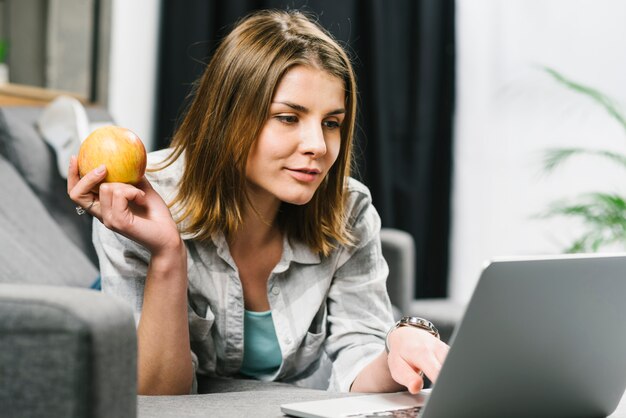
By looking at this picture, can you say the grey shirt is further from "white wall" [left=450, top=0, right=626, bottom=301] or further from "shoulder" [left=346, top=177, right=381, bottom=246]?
"white wall" [left=450, top=0, right=626, bottom=301]

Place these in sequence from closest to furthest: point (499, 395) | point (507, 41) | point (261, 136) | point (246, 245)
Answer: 1. point (499, 395)
2. point (261, 136)
3. point (246, 245)
4. point (507, 41)

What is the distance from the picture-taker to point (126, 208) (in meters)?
1.22

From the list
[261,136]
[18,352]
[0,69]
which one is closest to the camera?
[18,352]

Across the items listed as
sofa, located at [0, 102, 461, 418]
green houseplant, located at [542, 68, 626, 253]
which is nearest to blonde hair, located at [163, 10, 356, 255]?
sofa, located at [0, 102, 461, 418]

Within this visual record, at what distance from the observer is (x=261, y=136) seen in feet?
4.64

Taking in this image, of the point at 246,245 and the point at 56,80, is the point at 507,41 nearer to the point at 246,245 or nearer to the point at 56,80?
the point at 56,80

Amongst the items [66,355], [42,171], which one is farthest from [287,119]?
[42,171]

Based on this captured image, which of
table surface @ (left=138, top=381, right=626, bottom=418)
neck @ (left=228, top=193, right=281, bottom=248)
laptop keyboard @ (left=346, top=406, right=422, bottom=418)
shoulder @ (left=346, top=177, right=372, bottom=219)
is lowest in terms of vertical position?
table surface @ (left=138, top=381, right=626, bottom=418)

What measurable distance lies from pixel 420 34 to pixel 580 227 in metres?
0.88

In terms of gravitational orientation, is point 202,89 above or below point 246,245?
above

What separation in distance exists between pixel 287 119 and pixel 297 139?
0.14 ft

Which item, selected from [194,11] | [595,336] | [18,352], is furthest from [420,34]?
[18,352]

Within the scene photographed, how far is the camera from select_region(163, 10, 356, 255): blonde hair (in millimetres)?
1414

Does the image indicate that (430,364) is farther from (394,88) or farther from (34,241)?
(394,88)
